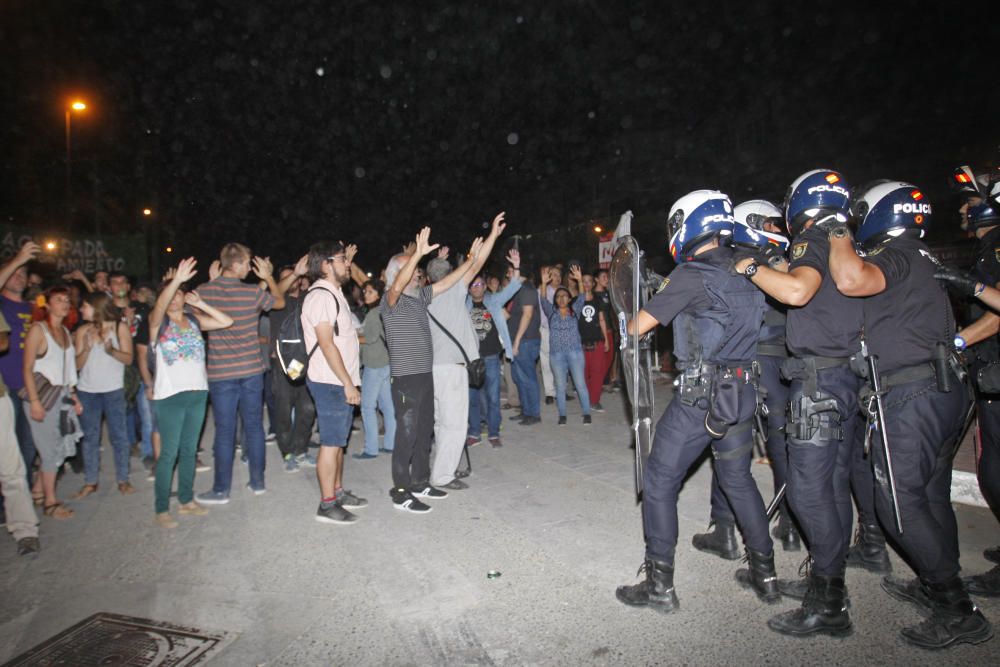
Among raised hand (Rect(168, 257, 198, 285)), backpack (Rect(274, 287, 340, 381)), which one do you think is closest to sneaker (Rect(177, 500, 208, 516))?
backpack (Rect(274, 287, 340, 381))

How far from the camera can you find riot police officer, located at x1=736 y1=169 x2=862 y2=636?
3.24m

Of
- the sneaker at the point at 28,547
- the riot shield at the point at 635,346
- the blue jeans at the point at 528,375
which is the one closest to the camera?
the riot shield at the point at 635,346

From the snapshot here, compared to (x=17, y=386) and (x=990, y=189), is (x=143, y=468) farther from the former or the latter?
(x=990, y=189)

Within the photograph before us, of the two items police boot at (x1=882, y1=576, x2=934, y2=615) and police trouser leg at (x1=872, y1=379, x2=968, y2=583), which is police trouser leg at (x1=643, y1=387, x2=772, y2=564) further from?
police boot at (x1=882, y1=576, x2=934, y2=615)

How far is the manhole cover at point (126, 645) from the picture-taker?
3189 mm

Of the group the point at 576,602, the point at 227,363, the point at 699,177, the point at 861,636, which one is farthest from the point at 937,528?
the point at 699,177

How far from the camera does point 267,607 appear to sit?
12.2 feet

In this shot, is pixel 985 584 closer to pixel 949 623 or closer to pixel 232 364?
pixel 949 623

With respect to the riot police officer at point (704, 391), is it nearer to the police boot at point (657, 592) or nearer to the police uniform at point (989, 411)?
the police boot at point (657, 592)

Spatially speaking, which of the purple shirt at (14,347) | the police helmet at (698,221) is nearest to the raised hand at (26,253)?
the purple shirt at (14,347)

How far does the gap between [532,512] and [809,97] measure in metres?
13.2

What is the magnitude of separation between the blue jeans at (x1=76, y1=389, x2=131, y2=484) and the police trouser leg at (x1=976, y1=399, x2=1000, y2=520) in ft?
24.2

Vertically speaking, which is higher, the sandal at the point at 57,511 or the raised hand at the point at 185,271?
the raised hand at the point at 185,271

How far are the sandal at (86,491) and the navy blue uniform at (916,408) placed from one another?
6.85 meters
